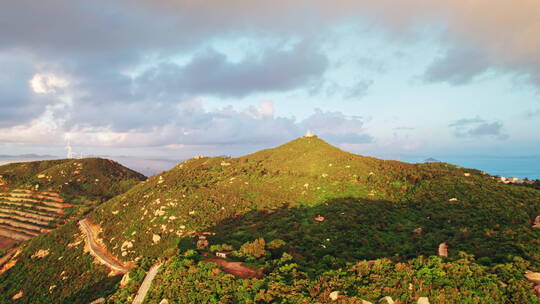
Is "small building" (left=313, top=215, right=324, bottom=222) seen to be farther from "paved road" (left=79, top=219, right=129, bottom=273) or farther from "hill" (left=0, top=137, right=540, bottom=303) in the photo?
"paved road" (left=79, top=219, right=129, bottom=273)

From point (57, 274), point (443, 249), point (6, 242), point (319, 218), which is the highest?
point (443, 249)

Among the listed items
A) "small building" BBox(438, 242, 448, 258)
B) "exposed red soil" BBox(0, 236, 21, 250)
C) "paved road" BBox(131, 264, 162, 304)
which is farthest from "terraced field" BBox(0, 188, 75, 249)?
"small building" BBox(438, 242, 448, 258)

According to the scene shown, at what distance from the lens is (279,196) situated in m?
45.8

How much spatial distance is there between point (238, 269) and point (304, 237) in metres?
11.8

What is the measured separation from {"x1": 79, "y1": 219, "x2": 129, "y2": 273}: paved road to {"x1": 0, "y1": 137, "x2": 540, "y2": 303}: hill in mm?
927

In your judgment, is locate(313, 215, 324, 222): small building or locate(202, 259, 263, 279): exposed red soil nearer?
locate(202, 259, 263, 279): exposed red soil

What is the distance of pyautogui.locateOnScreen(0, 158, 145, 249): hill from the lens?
8106cm

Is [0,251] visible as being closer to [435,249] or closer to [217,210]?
[217,210]

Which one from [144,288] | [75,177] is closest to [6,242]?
[75,177]

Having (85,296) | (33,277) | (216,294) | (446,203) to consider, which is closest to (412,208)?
(446,203)

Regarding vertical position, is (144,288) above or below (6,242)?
above

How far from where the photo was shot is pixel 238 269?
16.8 m

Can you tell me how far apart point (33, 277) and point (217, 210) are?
3543 cm

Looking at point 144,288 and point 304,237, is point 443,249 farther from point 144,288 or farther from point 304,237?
point 144,288
